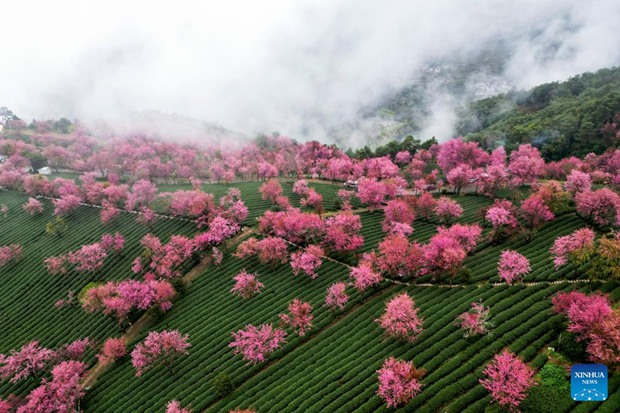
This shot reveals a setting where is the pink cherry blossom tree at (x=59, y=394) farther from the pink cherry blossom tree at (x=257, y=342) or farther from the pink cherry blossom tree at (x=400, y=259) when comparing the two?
the pink cherry blossom tree at (x=400, y=259)

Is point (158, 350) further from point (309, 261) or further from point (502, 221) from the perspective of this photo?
point (502, 221)

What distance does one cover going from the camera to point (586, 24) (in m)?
176

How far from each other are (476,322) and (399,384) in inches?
401

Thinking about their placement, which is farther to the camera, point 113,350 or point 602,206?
point 602,206

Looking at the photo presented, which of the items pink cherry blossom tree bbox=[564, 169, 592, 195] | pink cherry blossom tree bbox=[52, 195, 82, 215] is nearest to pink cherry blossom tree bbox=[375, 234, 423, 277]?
pink cherry blossom tree bbox=[564, 169, 592, 195]

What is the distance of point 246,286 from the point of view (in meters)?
50.7

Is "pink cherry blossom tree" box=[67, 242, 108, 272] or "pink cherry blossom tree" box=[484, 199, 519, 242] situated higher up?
"pink cherry blossom tree" box=[67, 242, 108, 272]

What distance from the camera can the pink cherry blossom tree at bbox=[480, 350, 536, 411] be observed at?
26391 millimetres

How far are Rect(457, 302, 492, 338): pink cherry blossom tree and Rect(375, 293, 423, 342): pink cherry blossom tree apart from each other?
14.3 ft

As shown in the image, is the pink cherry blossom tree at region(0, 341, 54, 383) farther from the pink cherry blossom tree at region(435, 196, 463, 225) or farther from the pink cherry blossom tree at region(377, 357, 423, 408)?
the pink cherry blossom tree at region(435, 196, 463, 225)

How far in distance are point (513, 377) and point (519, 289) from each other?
607 inches

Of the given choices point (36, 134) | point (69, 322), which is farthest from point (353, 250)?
point (36, 134)

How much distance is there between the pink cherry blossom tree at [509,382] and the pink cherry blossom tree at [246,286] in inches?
1246

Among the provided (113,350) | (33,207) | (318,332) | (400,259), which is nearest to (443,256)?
(400,259)
